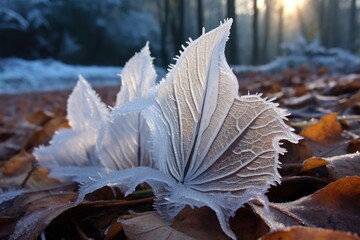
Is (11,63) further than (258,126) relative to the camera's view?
Yes

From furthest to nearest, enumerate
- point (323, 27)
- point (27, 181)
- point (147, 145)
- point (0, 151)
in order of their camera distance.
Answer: point (323, 27) → point (0, 151) → point (27, 181) → point (147, 145)

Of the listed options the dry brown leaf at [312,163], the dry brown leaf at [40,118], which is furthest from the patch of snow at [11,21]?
the dry brown leaf at [312,163]

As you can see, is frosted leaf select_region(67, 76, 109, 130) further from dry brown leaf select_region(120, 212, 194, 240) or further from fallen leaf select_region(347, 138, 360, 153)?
fallen leaf select_region(347, 138, 360, 153)

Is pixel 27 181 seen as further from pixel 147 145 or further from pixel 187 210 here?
pixel 187 210

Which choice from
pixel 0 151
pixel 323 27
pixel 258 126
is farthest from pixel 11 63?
pixel 258 126

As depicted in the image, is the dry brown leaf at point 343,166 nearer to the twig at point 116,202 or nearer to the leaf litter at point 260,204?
the leaf litter at point 260,204

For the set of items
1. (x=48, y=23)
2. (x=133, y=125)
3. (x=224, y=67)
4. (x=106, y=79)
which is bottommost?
(x=106, y=79)
